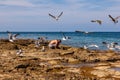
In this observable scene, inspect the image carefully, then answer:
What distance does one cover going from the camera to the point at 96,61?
38406 mm

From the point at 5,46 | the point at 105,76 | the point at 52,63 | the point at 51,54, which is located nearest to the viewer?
the point at 105,76

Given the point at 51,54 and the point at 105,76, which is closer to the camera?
the point at 105,76

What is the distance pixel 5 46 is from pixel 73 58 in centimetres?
1355

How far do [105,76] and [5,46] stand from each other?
2419 centimetres

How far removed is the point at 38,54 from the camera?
139 feet

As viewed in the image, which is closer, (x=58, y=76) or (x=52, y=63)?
(x=58, y=76)

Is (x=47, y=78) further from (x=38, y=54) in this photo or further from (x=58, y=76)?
(x=38, y=54)

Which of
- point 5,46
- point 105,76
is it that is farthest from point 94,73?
point 5,46

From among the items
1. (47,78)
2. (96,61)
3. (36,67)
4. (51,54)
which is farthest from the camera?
(51,54)

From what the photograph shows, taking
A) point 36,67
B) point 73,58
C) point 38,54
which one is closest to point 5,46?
point 38,54

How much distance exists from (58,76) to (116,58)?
14994mm

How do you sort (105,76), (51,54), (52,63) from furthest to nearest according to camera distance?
(51,54), (52,63), (105,76)

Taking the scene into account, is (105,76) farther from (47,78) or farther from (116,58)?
(116,58)

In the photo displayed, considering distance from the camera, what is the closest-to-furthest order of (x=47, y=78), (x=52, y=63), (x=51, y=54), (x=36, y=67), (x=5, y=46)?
(x=47, y=78)
(x=36, y=67)
(x=52, y=63)
(x=51, y=54)
(x=5, y=46)
